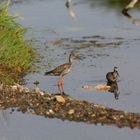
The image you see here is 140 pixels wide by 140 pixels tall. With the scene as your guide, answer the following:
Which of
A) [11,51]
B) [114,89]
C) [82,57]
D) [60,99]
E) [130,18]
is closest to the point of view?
[60,99]

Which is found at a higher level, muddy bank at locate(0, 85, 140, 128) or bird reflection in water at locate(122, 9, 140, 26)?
muddy bank at locate(0, 85, 140, 128)

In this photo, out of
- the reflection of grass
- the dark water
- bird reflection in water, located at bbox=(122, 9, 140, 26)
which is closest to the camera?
the dark water

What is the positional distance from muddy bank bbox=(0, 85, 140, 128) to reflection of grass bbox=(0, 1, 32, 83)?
5.56 ft

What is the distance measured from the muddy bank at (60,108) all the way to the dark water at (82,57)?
22 cm

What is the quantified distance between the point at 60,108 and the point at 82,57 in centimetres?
617

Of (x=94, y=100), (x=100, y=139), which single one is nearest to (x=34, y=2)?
(x=94, y=100)

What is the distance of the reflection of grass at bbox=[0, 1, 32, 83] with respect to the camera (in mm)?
17406

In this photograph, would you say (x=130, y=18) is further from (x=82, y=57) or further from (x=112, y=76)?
(x=112, y=76)

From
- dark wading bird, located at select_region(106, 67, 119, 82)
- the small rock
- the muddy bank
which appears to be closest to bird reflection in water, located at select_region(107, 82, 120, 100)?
dark wading bird, located at select_region(106, 67, 119, 82)

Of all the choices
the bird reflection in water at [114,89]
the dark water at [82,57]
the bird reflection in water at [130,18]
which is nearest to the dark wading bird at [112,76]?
the bird reflection in water at [114,89]

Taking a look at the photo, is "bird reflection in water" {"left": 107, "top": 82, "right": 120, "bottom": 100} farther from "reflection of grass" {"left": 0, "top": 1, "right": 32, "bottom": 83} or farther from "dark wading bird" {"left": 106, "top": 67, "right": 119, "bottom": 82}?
"reflection of grass" {"left": 0, "top": 1, "right": 32, "bottom": 83}

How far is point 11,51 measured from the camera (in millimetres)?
17906

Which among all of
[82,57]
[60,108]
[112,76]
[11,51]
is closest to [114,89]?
[112,76]

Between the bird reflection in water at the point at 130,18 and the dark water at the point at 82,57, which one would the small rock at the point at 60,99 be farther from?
the bird reflection in water at the point at 130,18
